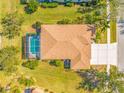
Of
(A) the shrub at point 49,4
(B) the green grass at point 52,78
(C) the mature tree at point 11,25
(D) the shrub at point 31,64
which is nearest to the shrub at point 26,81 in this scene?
(B) the green grass at point 52,78

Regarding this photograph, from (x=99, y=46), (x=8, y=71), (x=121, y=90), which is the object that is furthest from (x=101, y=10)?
(x=8, y=71)

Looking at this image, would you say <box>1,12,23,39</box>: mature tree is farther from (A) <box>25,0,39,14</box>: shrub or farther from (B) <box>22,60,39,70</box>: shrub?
(B) <box>22,60,39,70</box>: shrub

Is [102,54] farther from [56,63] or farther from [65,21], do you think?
[65,21]

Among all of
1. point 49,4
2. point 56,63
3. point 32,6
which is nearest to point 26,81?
point 56,63

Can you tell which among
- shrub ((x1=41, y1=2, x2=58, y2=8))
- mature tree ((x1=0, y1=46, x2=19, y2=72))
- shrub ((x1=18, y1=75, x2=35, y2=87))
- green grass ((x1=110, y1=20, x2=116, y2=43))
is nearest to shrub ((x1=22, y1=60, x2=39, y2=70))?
mature tree ((x1=0, y1=46, x2=19, y2=72))

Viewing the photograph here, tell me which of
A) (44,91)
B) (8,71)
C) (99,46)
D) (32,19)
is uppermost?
(32,19)

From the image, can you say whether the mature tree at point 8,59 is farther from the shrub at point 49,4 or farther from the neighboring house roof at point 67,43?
the shrub at point 49,4

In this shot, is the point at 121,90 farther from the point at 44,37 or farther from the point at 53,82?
the point at 44,37
